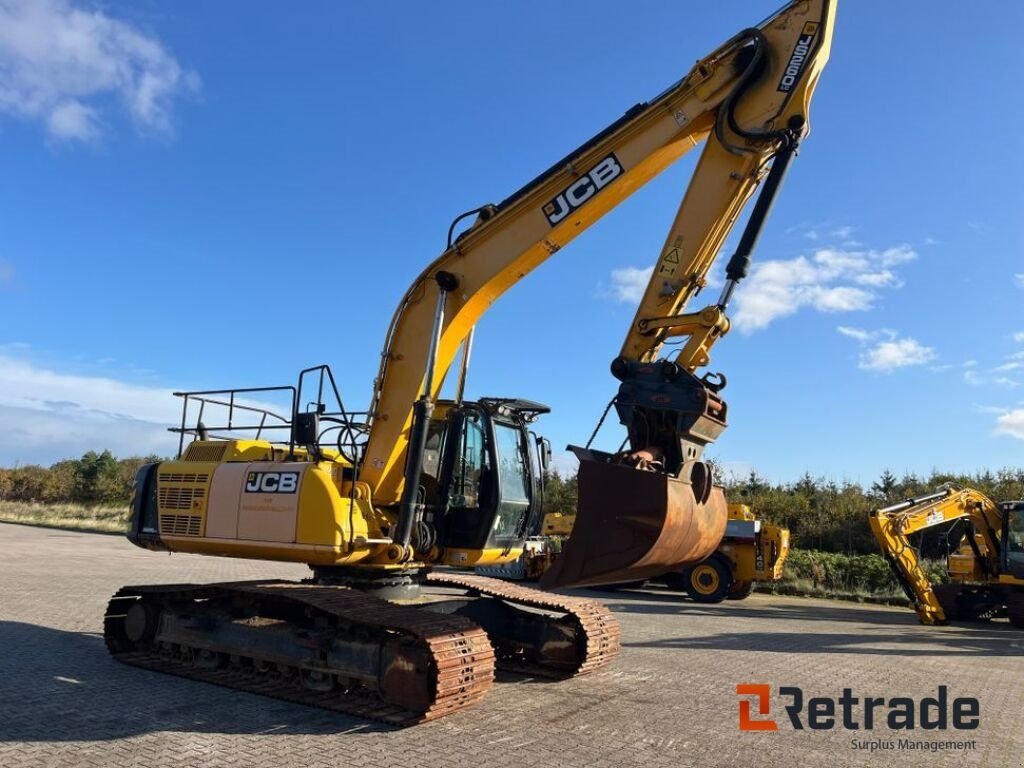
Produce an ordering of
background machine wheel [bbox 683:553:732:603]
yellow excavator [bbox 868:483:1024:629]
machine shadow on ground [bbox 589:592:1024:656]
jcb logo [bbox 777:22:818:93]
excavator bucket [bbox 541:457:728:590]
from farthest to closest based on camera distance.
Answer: background machine wheel [bbox 683:553:732:603] < yellow excavator [bbox 868:483:1024:629] < machine shadow on ground [bbox 589:592:1024:656] < jcb logo [bbox 777:22:818:93] < excavator bucket [bbox 541:457:728:590]

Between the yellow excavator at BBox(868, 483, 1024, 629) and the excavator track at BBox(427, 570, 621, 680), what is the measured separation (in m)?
9.02

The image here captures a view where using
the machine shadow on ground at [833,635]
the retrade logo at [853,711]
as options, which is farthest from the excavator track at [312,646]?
the machine shadow on ground at [833,635]

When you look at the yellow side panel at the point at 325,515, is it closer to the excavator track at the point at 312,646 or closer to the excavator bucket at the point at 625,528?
the excavator track at the point at 312,646

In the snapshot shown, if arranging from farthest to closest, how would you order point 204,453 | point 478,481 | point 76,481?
1. point 76,481
2. point 204,453
3. point 478,481

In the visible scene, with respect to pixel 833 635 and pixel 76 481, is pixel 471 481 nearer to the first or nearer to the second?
pixel 833 635

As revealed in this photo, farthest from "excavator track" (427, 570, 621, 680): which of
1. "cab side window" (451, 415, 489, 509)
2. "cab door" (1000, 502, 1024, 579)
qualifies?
"cab door" (1000, 502, 1024, 579)

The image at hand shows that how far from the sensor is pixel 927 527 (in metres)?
16.1

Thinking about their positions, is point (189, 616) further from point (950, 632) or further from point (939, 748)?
point (950, 632)

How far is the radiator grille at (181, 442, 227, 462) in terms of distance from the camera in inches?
358

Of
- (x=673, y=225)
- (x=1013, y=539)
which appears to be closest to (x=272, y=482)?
(x=673, y=225)

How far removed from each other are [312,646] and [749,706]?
4.13 m

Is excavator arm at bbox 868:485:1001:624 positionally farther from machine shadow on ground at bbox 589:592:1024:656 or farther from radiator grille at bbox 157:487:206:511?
radiator grille at bbox 157:487:206:511

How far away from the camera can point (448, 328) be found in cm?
826

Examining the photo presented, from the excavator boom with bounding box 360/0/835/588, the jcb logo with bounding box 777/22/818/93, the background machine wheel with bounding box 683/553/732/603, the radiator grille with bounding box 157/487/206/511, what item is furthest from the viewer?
the background machine wheel with bounding box 683/553/732/603
